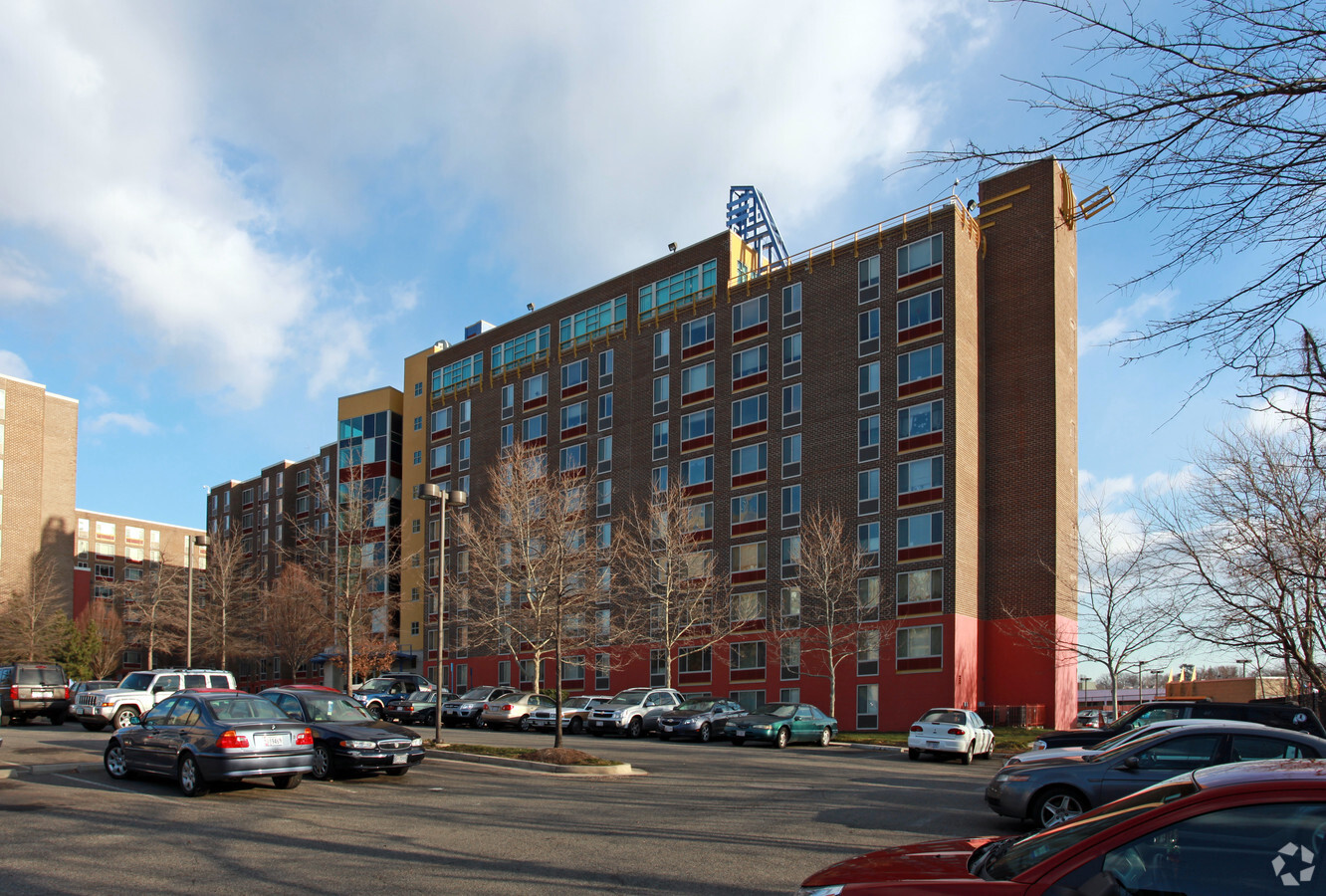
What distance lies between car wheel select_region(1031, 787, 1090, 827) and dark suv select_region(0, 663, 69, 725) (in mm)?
30363

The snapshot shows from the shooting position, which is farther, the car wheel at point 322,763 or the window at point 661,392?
the window at point 661,392

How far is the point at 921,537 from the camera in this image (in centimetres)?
4247

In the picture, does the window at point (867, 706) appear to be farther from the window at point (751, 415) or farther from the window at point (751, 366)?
the window at point (751, 366)

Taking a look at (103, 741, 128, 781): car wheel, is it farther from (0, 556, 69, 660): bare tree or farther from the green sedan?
(0, 556, 69, 660): bare tree

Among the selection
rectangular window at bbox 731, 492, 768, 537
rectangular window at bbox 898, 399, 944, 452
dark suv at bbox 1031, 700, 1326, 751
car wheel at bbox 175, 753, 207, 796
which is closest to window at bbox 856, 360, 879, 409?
rectangular window at bbox 898, 399, 944, 452

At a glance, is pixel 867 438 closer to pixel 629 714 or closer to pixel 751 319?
pixel 751 319

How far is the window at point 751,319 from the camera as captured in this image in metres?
49.8

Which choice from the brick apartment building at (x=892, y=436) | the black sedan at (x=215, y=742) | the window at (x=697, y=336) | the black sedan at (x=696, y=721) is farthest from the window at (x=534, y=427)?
the black sedan at (x=215, y=742)

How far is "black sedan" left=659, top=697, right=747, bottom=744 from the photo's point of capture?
3350cm

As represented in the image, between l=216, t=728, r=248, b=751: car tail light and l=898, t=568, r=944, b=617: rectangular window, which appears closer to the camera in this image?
l=216, t=728, r=248, b=751: car tail light

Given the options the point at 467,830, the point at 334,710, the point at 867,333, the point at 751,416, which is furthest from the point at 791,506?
the point at 467,830

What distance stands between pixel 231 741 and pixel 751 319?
128 feet

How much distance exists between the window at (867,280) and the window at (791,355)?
375 cm

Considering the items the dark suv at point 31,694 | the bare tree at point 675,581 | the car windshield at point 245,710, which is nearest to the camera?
the car windshield at point 245,710
